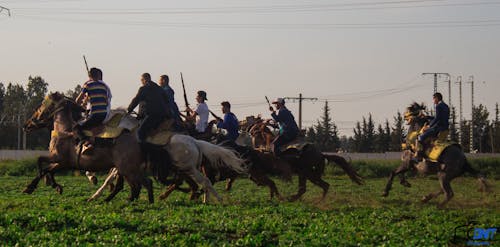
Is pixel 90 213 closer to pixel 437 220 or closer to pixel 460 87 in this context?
pixel 437 220

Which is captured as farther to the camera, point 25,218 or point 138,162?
point 138,162

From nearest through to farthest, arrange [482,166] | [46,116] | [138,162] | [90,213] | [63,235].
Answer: [63,235], [90,213], [138,162], [46,116], [482,166]

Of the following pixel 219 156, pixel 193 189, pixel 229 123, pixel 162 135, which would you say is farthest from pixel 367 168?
pixel 162 135

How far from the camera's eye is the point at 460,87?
89.8 metres

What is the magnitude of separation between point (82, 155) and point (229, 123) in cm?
462

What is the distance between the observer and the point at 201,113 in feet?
61.2

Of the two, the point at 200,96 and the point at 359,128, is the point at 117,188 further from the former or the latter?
the point at 359,128

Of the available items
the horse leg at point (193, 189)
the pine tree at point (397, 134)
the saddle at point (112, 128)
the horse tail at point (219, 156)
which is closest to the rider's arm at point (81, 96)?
the saddle at point (112, 128)

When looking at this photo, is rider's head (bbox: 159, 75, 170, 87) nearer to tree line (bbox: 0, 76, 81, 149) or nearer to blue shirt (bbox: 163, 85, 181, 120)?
blue shirt (bbox: 163, 85, 181, 120)

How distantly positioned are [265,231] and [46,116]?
7.88 meters

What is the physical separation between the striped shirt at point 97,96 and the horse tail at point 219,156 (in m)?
2.34

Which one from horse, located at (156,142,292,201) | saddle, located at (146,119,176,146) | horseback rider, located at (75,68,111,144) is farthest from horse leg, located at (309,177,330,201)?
horseback rider, located at (75,68,111,144)

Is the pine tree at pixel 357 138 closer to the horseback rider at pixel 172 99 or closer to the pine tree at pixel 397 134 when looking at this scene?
the pine tree at pixel 397 134

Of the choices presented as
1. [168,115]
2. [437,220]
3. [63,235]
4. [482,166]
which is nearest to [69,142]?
[168,115]
